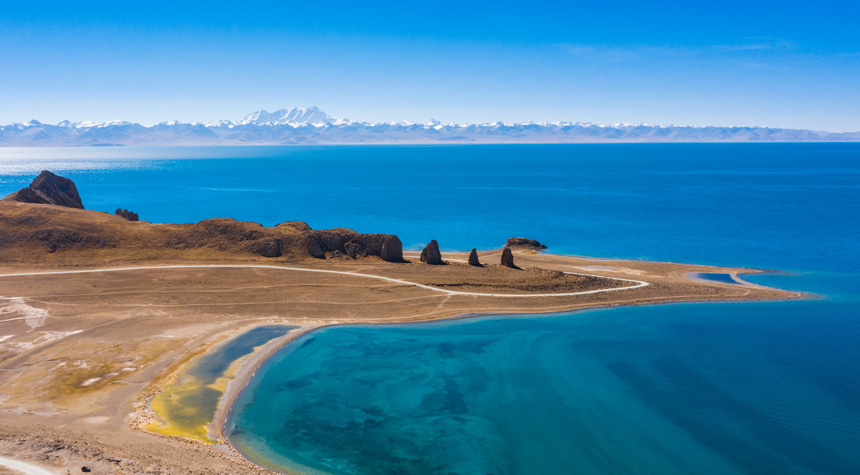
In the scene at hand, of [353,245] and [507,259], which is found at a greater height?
[353,245]

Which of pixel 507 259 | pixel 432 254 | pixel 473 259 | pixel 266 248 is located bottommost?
pixel 473 259

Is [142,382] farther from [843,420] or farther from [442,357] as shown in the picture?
[843,420]

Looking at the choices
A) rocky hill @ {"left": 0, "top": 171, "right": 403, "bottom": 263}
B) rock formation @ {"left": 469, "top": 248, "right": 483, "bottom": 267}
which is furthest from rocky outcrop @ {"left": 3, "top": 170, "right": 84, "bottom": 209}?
rock formation @ {"left": 469, "top": 248, "right": 483, "bottom": 267}

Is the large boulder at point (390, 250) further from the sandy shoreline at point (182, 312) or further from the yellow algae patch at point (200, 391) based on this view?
the yellow algae patch at point (200, 391)

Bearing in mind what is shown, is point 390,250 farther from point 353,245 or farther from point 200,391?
point 200,391

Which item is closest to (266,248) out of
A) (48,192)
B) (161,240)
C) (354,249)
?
(354,249)

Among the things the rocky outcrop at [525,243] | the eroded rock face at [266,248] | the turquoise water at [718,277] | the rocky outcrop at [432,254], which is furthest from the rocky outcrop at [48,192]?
the turquoise water at [718,277]
